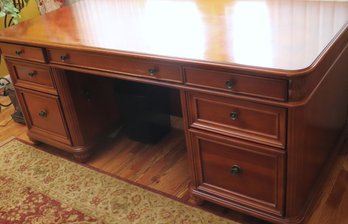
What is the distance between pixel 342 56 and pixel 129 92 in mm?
1103

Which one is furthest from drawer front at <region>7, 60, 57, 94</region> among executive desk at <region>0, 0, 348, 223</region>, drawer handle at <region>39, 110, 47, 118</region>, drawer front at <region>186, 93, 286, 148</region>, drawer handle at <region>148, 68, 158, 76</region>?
drawer front at <region>186, 93, 286, 148</region>

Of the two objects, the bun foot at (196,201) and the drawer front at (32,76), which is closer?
the bun foot at (196,201)

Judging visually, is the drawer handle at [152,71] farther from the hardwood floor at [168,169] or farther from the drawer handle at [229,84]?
the hardwood floor at [168,169]

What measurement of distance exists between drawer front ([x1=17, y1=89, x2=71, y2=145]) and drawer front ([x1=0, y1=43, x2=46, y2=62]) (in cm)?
21

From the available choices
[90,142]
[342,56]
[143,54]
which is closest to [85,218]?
[90,142]

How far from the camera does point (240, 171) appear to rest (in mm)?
1441

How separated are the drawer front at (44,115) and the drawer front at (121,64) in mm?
298

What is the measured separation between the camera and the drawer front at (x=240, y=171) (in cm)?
135

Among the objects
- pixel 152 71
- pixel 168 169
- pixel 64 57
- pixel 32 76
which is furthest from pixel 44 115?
pixel 152 71

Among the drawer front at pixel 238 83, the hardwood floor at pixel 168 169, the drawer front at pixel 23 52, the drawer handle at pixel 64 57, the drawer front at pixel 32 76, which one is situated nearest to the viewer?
the drawer front at pixel 238 83

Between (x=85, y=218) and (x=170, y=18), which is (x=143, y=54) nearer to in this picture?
(x=170, y=18)

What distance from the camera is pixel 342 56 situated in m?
1.50

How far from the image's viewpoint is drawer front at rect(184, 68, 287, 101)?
1176mm

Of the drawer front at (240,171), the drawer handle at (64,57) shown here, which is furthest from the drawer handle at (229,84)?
the drawer handle at (64,57)
